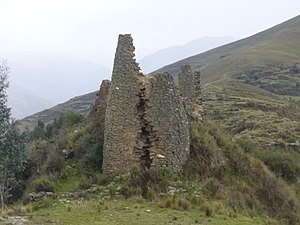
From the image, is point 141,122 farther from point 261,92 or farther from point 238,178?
point 261,92

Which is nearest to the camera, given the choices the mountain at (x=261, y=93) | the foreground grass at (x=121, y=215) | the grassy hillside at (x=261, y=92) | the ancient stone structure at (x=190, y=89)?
the foreground grass at (x=121, y=215)

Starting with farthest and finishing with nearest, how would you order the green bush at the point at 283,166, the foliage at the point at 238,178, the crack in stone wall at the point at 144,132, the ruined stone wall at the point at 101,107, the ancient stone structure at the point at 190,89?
the ancient stone structure at the point at 190,89, the green bush at the point at 283,166, the ruined stone wall at the point at 101,107, the crack in stone wall at the point at 144,132, the foliage at the point at 238,178

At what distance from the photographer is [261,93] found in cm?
9412

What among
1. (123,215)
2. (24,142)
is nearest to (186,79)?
(24,142)

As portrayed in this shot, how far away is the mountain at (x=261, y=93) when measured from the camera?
54.8m

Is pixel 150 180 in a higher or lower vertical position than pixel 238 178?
higher

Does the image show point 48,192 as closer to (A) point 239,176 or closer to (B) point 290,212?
(A) point 239,176

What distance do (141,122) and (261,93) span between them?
74.9m

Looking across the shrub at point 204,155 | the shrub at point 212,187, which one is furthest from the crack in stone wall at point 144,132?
the shrub at point 212,187

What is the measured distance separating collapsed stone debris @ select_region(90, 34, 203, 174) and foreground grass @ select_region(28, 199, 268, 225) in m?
2.70

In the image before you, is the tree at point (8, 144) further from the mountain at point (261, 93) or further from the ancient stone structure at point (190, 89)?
the mountain at point (261, 93)

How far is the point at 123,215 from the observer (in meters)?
17.2

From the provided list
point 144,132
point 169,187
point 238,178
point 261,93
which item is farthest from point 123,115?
point 261,93

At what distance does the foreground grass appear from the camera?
16266 mm
